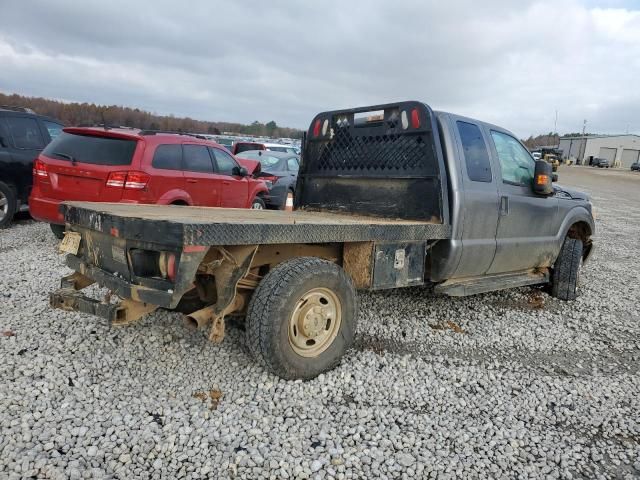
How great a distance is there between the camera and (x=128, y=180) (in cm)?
583

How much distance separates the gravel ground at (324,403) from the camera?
2.46 m

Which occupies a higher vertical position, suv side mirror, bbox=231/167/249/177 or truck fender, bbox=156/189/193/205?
suv side mirror, bbox=231/167/249/177

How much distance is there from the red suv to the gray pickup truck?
1.88 meters

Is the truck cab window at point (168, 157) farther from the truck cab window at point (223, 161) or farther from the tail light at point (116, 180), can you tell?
the truck cab window at point (223, 161)

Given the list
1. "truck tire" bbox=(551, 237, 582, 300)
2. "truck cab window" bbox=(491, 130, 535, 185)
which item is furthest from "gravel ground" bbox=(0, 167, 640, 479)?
"truck cab window" bbox=(491, 130, 535, 185)

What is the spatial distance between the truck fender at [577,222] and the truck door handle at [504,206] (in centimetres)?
121

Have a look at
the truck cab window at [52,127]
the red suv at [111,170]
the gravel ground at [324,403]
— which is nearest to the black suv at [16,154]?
the truck cab window at [52,127]

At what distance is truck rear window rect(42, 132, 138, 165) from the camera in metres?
5.90

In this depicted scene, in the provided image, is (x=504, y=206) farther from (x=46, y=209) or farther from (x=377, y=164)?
(x=46, y=209)

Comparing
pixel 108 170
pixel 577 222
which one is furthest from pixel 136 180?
pixel 577 222

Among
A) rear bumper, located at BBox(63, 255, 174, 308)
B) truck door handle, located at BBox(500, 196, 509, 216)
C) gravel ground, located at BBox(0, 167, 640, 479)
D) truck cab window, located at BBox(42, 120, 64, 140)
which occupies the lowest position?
gravel ground, located at BBox(0, 167, 640, 479)

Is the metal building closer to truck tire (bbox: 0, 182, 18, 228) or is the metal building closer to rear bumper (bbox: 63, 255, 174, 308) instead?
truck tire (bbox: 0, 182, 18, 228)

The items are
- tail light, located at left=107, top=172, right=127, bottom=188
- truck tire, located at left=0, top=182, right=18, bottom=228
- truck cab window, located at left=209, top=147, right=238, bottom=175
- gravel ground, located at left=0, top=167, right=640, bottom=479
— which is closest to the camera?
gravel ground, located at left=0, top=167, right=640, bottom=479

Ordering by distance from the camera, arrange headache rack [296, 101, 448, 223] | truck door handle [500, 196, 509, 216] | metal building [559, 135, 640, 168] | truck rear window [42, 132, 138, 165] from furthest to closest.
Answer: metal building [559, 135, 640, 168] < truck rear window [42, 132, 138, 165] < truck door handle [500, 196, 509, 216] < headache rack [296, 101, 448, 223]
